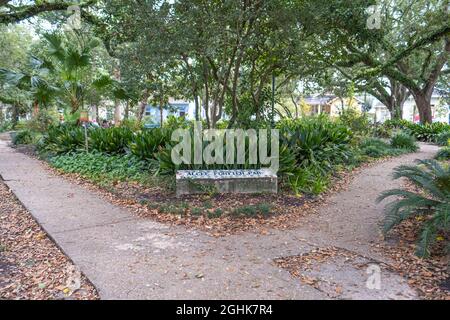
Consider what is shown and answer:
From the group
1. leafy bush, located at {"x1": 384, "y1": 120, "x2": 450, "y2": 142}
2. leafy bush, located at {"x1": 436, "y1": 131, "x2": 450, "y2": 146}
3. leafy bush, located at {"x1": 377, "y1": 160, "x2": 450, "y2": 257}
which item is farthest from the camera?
leafy bush, located at {"x1": 384, "y1": 120, "x2": 450, "y2": 142}

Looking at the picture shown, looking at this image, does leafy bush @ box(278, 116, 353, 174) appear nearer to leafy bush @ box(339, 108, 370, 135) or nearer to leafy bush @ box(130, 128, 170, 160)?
leafy bush @ box(130, 128, 170, 160)

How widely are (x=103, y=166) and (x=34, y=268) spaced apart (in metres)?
4.74

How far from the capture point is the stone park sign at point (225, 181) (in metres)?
6.22

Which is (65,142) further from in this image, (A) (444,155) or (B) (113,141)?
(A) (444,155)

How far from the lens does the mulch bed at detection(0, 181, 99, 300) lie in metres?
3.20

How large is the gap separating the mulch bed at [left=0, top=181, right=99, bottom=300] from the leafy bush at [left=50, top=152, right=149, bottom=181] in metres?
2.47

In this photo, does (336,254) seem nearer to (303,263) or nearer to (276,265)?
(303,263)

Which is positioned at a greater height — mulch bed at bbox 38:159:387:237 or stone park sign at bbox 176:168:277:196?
stone park sign at bbox 176:168:277:196

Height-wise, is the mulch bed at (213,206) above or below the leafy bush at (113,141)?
below

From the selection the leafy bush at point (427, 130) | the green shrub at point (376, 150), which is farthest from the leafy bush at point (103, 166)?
the leafy bush at point (427, 130)

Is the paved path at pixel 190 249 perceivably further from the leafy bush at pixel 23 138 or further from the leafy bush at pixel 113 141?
the leafy bush at pixel 23 138

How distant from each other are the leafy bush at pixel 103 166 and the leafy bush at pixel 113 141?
20 centimetres

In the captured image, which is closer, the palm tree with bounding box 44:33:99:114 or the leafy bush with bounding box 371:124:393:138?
the palm tree with bounding box 44:33:99:114

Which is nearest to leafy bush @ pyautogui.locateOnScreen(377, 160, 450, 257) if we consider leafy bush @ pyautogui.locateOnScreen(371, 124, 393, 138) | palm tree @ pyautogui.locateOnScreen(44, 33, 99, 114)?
palm tree @ pyautogui.locateOnScreen(44, 33, 99, 114)
